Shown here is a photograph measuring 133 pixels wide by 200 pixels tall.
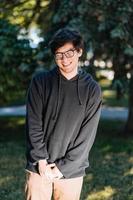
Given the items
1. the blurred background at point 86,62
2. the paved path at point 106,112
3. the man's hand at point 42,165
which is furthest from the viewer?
the paved path at point 106,112

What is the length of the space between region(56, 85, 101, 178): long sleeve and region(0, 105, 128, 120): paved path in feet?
34.4

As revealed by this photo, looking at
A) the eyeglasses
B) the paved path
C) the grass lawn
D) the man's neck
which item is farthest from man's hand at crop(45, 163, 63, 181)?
the paved path

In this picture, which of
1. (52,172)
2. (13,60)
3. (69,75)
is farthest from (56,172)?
(13,60)

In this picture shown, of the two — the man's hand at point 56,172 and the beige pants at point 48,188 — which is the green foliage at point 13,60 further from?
the man's hand at point 56,172

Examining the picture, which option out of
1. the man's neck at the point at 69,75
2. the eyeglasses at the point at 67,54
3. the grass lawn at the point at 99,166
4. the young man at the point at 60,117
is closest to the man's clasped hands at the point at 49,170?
the young man at the point at 60,117

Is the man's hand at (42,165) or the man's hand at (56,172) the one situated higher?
the man's hand at (42,165)

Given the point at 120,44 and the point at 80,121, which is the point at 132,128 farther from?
the point at 80,121

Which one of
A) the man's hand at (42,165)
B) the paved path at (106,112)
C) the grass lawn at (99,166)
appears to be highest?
the man's hand at (42,165)

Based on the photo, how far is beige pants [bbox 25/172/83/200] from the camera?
3699 millimetres

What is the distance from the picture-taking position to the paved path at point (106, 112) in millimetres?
14612

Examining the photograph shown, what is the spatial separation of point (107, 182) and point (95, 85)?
3600 mm

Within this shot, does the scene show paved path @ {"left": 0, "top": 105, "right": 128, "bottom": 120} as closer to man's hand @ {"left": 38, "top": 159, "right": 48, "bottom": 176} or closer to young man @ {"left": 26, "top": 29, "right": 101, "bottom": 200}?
young man @ {"left": 26, "top": 29, "right": 101, "bottom": 200}

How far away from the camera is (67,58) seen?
361 cm

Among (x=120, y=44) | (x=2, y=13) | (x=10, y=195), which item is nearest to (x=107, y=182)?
(x=10, y=195)
